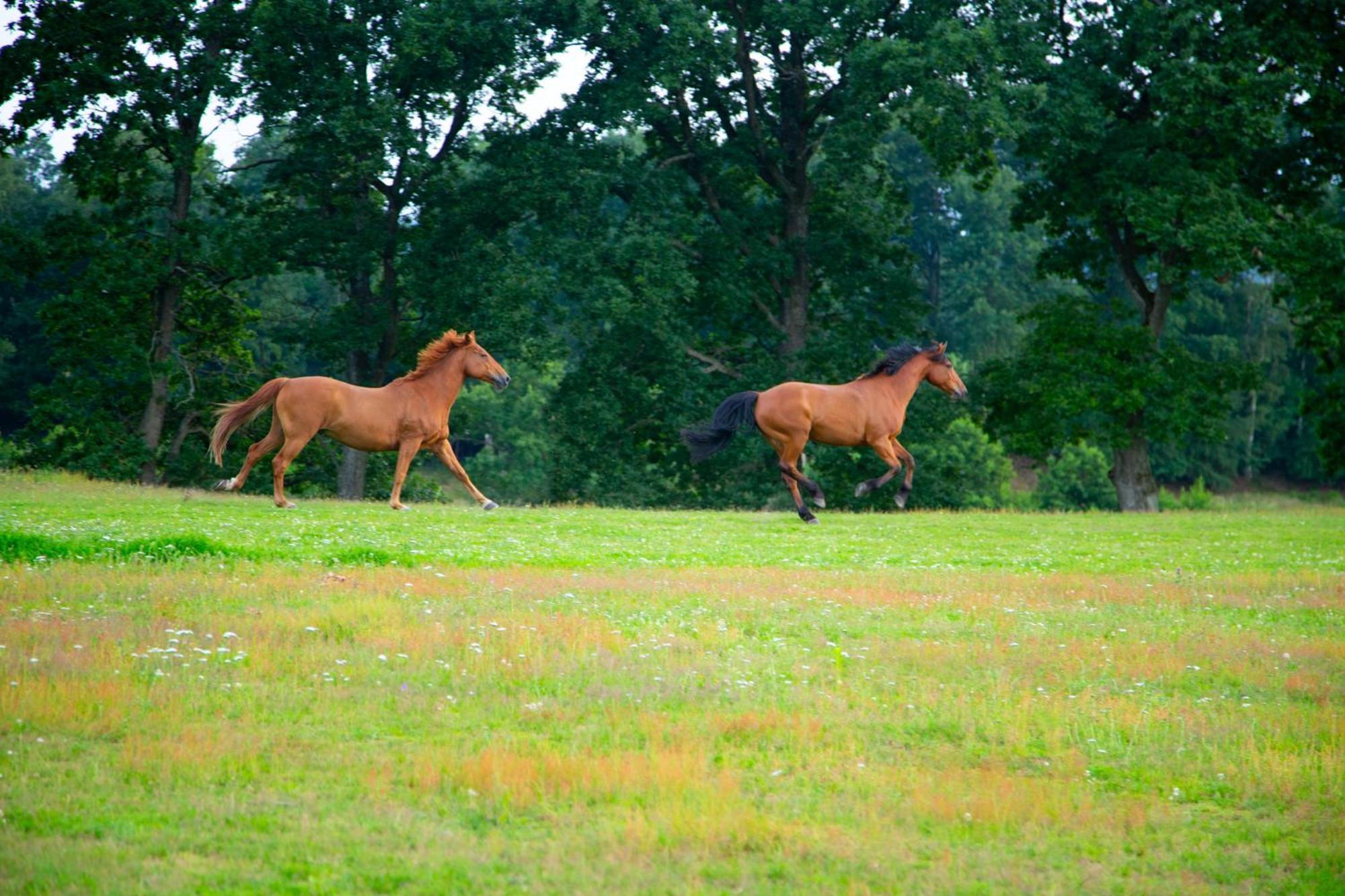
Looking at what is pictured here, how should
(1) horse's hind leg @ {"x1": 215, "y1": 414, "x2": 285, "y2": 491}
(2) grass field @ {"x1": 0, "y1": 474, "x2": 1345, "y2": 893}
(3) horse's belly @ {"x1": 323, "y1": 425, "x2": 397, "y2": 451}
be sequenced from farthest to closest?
1. (3) horse's belly @ {"x1": 323, "y1": 425, "x2": 397, "y2": 451}
2. (1) horse's hind leg @ {"x1": 215, "y1": 414, "x2": 285, "y2": 491}
3. (2) grass field @ {"x1": 0, "y1": 474, "x2": 1345, "y2": 893}

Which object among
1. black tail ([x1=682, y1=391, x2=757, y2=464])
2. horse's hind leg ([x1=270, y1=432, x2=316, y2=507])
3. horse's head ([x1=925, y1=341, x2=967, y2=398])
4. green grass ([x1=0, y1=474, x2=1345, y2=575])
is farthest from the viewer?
horse's head ([x1=925, y1=341, x2=967, y2=398])

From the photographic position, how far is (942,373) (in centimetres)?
2647

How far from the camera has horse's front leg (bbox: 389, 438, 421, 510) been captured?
24.5 metres

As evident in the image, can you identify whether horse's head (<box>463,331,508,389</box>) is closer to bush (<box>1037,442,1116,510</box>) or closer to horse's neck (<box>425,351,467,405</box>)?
horse's neck (<box>425,351,467,405</box>)

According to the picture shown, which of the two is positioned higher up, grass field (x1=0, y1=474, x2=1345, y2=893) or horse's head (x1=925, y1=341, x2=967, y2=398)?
horse's head (x1=925, y1=341, x2=967, y2=398)

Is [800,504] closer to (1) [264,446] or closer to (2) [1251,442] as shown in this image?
(1) [264,446]

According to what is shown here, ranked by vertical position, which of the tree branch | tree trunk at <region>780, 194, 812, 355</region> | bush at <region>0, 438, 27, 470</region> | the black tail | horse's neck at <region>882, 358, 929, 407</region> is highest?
tree trunk at <region>780, 194, 812, 355</region>

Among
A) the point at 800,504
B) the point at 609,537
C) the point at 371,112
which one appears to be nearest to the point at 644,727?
the point at 609,537

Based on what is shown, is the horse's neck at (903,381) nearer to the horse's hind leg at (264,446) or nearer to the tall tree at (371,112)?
the horse's hind leg at (264,446)

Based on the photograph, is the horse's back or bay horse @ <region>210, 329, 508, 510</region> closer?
bay horse @ <region>210, 329, 508, 510</region>

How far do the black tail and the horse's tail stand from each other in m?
7.06

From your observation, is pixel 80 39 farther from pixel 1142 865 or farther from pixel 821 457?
pixel 1142 865

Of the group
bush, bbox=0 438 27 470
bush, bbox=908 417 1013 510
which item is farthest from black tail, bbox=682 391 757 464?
bush, bbox=908 417 1013 510

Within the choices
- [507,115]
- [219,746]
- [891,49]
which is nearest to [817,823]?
[219,746]
